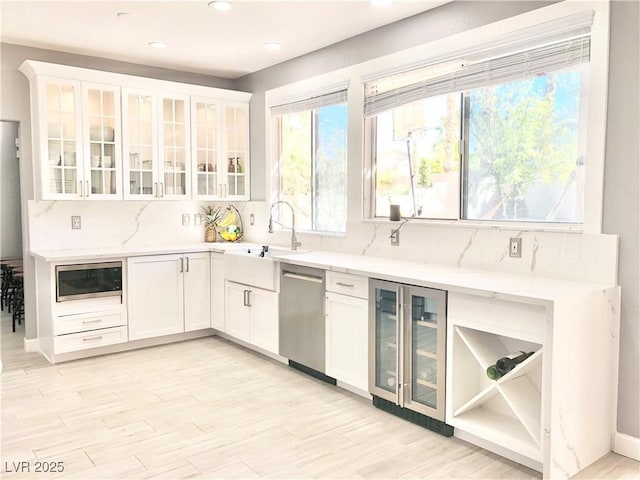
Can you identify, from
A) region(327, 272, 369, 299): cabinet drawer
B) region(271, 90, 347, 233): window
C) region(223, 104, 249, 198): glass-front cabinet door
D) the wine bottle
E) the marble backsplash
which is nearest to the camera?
the wine bottle

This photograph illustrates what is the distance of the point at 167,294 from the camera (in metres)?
4.79

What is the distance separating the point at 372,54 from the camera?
4082 millimetres

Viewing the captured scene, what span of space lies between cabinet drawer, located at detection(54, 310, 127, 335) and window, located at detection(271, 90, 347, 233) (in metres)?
1.78

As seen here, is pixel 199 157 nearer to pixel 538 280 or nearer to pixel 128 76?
pixel 128 76

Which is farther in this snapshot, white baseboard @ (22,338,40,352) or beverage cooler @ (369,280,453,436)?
white baseboard @ (22,338,40,352)

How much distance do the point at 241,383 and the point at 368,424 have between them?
1.11 m

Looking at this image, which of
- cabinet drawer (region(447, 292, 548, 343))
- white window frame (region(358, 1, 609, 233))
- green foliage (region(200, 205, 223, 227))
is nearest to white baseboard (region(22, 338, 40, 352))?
green foliage (region(200, 205, 223, 227))

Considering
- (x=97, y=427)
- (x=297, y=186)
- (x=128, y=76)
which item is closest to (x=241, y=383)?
(x=97, y=427)

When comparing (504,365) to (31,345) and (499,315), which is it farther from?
(31,345)

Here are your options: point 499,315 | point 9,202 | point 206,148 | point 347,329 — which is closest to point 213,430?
point 347,329

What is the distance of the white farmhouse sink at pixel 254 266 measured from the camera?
417cm

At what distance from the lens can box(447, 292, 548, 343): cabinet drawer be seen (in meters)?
2.46

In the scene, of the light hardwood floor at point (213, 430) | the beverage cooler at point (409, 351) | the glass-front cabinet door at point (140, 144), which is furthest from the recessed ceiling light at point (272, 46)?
the light hardwood floor at point (213, 430)

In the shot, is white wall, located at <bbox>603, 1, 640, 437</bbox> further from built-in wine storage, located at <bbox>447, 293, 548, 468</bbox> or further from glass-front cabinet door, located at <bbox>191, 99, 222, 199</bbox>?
glass-front cabinet door, located at <bbox>191, 99, 222, 199</bbox>
